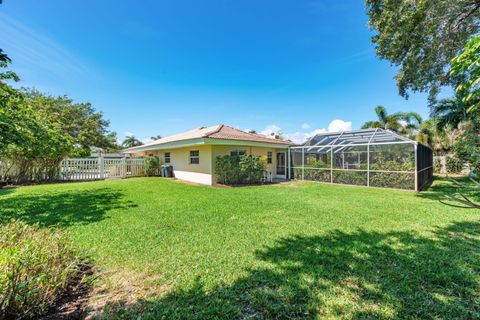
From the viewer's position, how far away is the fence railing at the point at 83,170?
41.0 ft

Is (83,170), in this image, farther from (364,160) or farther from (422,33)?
(422,33)

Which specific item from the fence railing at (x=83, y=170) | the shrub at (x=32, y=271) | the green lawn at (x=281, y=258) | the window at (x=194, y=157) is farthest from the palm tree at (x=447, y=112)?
the fence railing at (x=83, y=170)

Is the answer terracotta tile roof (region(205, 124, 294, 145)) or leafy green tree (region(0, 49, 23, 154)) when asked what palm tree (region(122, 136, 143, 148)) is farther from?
leafy green tree (region(0, 49, 23, 154))

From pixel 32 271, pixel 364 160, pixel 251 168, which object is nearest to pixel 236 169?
pixel 251 168

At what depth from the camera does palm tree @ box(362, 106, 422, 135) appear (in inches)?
910

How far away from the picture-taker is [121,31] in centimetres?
949

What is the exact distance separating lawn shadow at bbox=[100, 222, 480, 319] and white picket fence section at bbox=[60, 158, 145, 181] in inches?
634

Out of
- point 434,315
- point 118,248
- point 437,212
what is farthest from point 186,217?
point 437,212

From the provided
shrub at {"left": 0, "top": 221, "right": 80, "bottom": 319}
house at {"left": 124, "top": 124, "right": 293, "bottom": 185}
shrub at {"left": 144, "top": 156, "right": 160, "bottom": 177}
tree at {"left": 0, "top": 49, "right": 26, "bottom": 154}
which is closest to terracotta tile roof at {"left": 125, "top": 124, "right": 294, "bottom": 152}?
house at {"left": 124, "top": 124, "right": 293, "bottom": 185}

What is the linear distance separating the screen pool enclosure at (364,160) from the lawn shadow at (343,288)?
24.3ft

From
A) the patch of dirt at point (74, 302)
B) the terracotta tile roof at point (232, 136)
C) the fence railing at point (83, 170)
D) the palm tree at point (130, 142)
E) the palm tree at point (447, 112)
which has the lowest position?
the patch of dirt at point (74, 302)

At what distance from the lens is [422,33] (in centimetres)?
876

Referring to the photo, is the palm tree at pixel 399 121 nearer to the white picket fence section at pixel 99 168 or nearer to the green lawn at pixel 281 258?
the green lawn at pixel 281 258

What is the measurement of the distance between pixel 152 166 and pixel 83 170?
4.73 m
